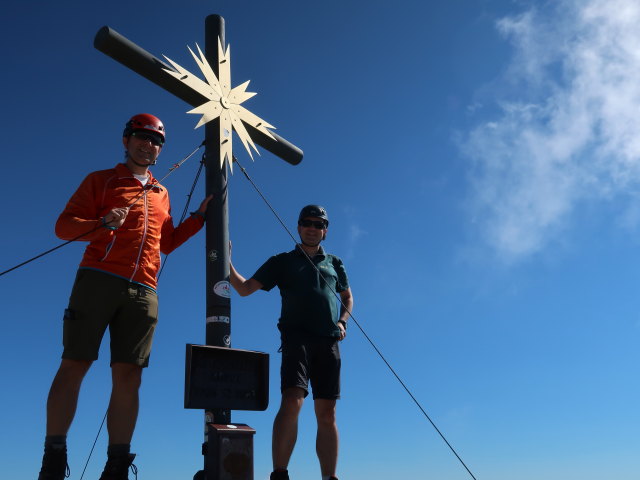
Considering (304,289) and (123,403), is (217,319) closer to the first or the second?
(304,289)

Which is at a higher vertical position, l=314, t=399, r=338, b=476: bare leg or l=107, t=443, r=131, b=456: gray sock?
l=314, t=399, r=338, b=476: bare leg

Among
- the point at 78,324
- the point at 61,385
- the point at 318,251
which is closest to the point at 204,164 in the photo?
the point at 318,251

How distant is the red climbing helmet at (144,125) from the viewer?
397cm

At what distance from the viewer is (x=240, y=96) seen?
5133mm

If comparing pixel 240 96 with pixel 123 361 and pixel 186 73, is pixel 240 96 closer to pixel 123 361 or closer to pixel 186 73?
pixel 186 73

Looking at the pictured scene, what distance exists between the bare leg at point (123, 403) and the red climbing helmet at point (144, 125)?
156 cm

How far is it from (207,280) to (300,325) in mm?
795

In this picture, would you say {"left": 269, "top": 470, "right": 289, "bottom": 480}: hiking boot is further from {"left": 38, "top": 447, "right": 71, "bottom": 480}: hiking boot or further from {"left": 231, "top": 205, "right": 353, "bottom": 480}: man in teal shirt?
{"left": 38, "top": 447, "right": 71, "bottom": 480}: hiking boot

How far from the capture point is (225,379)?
157 inches

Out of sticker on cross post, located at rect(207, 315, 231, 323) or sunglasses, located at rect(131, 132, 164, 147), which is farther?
sticker on cross post, located at rect(207, 315, 231, 323)

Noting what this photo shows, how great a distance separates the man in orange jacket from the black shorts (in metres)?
1.14

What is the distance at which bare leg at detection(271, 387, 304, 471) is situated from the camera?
416cm

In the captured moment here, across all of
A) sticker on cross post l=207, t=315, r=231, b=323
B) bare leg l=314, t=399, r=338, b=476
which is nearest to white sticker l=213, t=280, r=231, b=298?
sticker on cross post l=207, t=315, r=231, b=323

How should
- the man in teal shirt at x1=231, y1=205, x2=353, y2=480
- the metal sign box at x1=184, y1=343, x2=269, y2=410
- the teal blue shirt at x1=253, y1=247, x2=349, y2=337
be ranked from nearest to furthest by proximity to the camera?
the metal sign box at x1=184, y1=343, x2=269, y2=410, the man in teal shirt at x1=231, y1=205, x2=353, y2=480, the teal blue shirt at x1=253, y1=247, x2=349, y2=337
